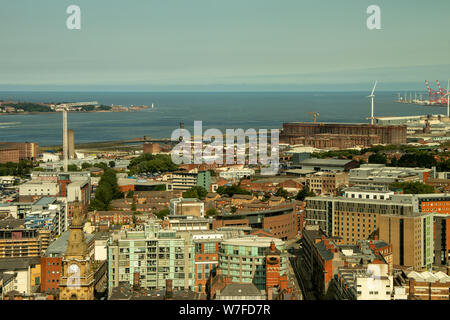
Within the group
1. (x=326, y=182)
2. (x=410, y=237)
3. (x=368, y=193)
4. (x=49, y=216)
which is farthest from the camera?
(x=326, y=182)

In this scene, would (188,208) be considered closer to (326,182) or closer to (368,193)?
(368,193)

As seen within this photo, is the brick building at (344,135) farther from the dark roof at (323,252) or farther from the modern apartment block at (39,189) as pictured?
the dark roof at (323,252)

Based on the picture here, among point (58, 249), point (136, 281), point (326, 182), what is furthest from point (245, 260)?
point (326, 182)

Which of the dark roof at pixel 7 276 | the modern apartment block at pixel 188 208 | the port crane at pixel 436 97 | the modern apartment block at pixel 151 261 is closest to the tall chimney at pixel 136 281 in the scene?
the modern apartment block at pixel 151 261

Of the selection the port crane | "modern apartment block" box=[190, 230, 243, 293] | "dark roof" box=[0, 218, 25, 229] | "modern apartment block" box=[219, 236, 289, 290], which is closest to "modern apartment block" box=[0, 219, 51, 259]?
"dark roof" box=[0, 218, 25, 229]

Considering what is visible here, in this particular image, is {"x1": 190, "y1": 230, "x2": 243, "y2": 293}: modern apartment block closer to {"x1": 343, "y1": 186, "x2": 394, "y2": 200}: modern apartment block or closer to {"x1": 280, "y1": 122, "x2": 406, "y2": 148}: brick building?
{"x1": 343, "y1": 186, "x2": 394, "y2": 200}: modern apartment block
